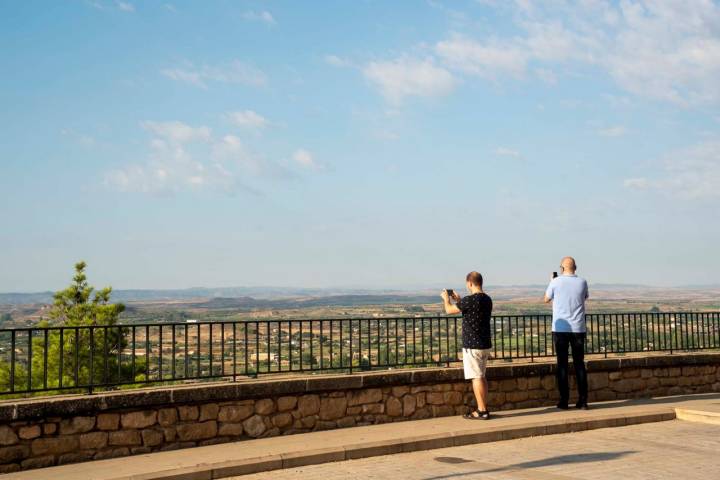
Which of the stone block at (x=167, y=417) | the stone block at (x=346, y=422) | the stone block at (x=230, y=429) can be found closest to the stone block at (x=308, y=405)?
the stone block at (x=346, y=422)

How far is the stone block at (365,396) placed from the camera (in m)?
11.3

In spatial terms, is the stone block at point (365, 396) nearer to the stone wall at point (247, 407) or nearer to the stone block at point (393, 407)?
the stone wall at point (247, 407)

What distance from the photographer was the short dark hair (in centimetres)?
1157

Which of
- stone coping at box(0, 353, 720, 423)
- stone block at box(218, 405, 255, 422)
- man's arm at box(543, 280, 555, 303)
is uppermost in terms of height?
man's arm at box(543, 280, 555, 303)

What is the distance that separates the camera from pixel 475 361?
37.9 ft

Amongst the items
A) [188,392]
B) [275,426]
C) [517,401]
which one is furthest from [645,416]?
[188,392]

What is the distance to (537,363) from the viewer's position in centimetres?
1345

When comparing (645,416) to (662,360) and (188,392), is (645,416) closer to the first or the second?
(662,360)

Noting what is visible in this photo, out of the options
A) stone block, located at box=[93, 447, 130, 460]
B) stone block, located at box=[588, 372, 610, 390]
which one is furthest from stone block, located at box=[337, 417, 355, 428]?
stone block, located at box=[588, 372, 610, 390]

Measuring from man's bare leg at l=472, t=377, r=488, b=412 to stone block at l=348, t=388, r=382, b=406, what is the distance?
1356mm

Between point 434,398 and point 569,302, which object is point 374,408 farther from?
point 569,302

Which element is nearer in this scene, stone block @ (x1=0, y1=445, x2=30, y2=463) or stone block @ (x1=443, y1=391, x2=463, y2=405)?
stone block @ (x1=0, y1=445, x2=30, y2=463)

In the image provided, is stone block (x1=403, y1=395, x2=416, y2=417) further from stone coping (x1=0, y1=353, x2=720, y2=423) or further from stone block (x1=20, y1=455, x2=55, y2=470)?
stone block (x1=20, y1=455, x2=55, y2=470)

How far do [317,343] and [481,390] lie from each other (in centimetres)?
247
